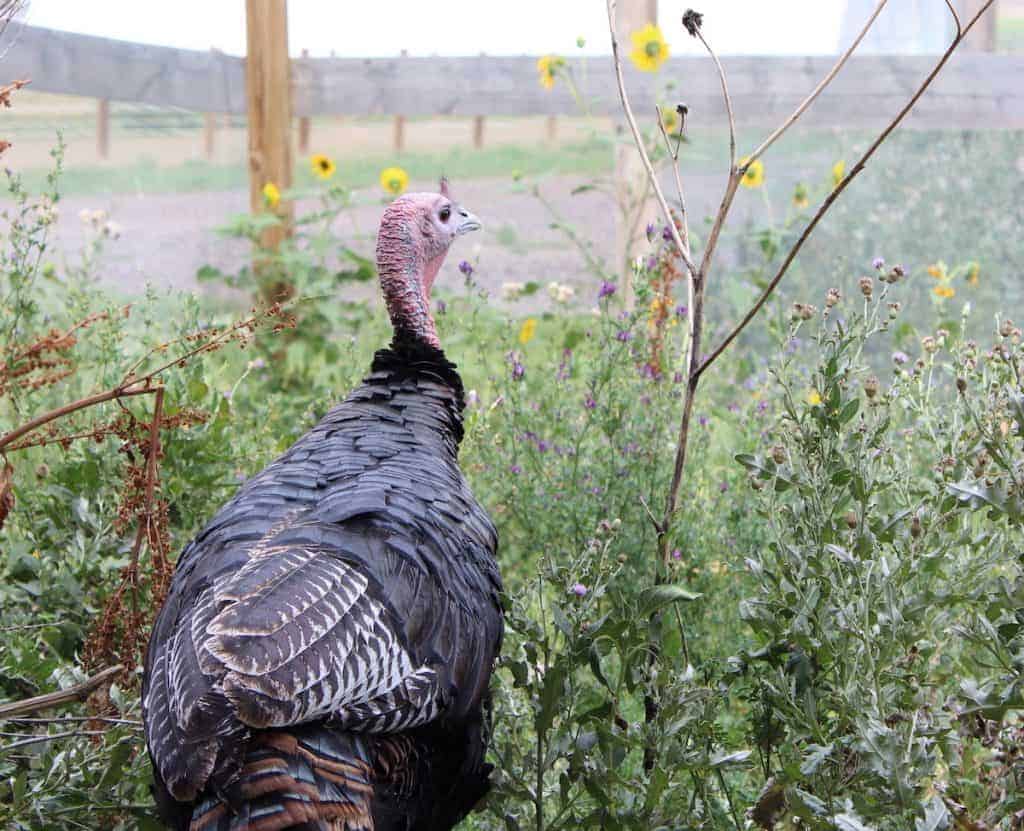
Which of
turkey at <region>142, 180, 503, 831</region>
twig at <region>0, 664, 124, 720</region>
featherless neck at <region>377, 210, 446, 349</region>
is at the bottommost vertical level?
twig at <region>0, 664, 124, 720</region>

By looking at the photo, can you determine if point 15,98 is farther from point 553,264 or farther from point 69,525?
point 69,525

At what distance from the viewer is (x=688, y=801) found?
2730 mm

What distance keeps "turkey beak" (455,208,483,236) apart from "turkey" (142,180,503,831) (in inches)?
36.1

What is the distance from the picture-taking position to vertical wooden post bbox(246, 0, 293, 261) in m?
6.46

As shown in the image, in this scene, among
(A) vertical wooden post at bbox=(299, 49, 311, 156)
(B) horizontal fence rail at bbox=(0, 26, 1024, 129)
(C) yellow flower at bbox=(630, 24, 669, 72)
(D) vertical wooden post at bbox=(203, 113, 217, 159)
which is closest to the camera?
(C) yellow flower at bbox=(630, 24, 669, 72)

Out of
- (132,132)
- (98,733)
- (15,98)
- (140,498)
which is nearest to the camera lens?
(98,733)

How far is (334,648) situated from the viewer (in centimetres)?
205

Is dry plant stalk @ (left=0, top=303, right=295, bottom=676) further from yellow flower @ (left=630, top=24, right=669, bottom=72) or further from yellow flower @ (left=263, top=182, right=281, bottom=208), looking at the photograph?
yellow flower @ (left=263, top=182, right=281, bottom=208)

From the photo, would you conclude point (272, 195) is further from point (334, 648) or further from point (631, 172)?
point (334, 648)

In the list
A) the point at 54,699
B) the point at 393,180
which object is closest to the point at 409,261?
the point at 54,699

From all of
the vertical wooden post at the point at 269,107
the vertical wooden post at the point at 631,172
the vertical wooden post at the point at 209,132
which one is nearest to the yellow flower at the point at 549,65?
the vertical wooden post at the point at 631,172


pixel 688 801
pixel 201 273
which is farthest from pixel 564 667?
pixel 201 273

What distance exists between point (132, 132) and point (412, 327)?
4.18 m

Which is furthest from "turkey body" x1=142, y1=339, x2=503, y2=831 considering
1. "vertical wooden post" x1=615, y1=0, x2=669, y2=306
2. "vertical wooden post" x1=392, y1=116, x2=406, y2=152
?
"vertical wooden post" x1=392, y1=116, x2=406, y2=152
